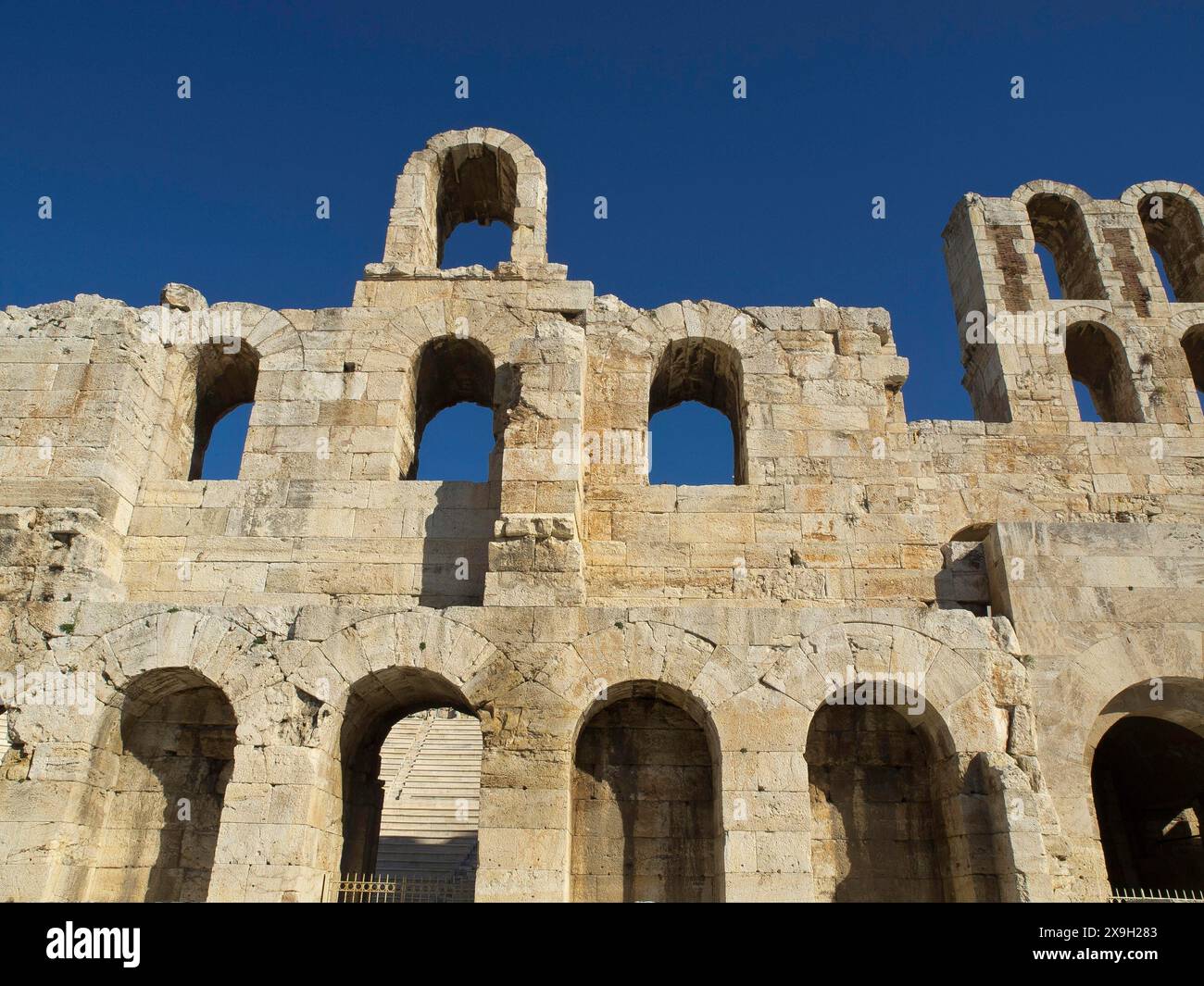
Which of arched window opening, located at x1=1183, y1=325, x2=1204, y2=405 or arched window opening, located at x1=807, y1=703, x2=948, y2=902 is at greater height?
arched window opening, located at x1=1183, y1=325, x2=1204, y2=405

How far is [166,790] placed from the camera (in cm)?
917

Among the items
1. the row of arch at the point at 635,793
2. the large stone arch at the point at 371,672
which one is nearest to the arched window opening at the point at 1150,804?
the row of arch at the point at 635,793

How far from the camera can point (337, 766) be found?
8703 millimetres

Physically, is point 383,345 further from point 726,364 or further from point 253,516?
point 726,364

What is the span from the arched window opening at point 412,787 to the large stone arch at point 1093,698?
5.77m

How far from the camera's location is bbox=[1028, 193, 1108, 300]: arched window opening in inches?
579

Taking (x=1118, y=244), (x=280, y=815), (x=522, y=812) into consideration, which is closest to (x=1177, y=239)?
(x=1118, y=244)

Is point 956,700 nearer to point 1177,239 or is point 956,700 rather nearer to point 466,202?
point 466,202

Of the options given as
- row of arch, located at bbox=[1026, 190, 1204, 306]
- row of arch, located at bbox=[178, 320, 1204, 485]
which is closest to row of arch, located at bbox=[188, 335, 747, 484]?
row of arch, located at bbox=[178, 320, 1204, 485]

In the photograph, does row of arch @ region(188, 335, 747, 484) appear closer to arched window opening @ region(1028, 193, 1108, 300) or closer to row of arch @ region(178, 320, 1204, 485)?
row of arch @ region(178, 320, 1204, 485)
